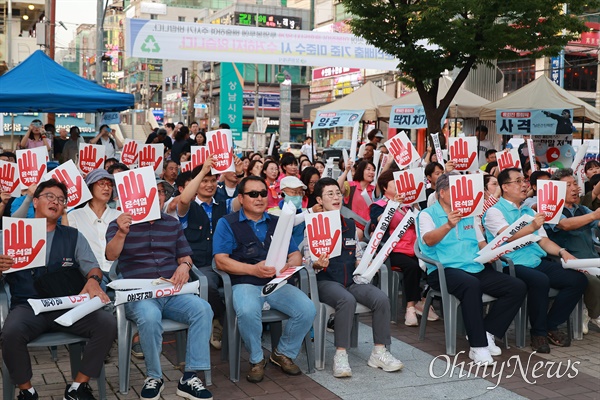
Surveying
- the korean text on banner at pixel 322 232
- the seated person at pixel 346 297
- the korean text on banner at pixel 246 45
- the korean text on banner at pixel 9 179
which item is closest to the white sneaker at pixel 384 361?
the seated person at pixel 346 297

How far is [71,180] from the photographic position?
668 centimetres

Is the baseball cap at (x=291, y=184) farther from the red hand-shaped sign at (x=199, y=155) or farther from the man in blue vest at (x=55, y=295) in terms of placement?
the man in blue vest at (x=55, y=295)

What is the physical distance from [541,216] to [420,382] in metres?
1.83

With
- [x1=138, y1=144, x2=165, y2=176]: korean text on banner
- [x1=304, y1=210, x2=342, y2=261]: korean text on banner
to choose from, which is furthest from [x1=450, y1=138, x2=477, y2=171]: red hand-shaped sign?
[x1=138, y1=144, x2=165, y2=176]: korean text on banner

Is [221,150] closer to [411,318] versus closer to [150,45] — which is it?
[411,318]

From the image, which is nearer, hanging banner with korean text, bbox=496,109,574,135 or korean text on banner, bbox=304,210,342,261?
korean text on banner, bbox=304,210,342,261

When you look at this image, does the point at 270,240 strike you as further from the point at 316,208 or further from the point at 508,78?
the point at 508,78

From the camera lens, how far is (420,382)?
568 centimetres

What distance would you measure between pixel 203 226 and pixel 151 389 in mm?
1895

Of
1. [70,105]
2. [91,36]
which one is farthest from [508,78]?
[91,36]

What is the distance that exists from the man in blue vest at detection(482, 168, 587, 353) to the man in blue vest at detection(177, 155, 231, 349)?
2.55 meters

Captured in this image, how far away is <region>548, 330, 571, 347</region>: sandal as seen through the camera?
269 inches

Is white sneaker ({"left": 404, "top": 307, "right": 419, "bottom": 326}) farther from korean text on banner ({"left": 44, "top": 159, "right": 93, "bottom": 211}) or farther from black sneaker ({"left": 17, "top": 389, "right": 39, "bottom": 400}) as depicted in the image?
black sneaker ({"left": 17, "top": 389, "right": 39, "bottom": 400})

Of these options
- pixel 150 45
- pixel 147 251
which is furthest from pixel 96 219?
pixel 150 45
